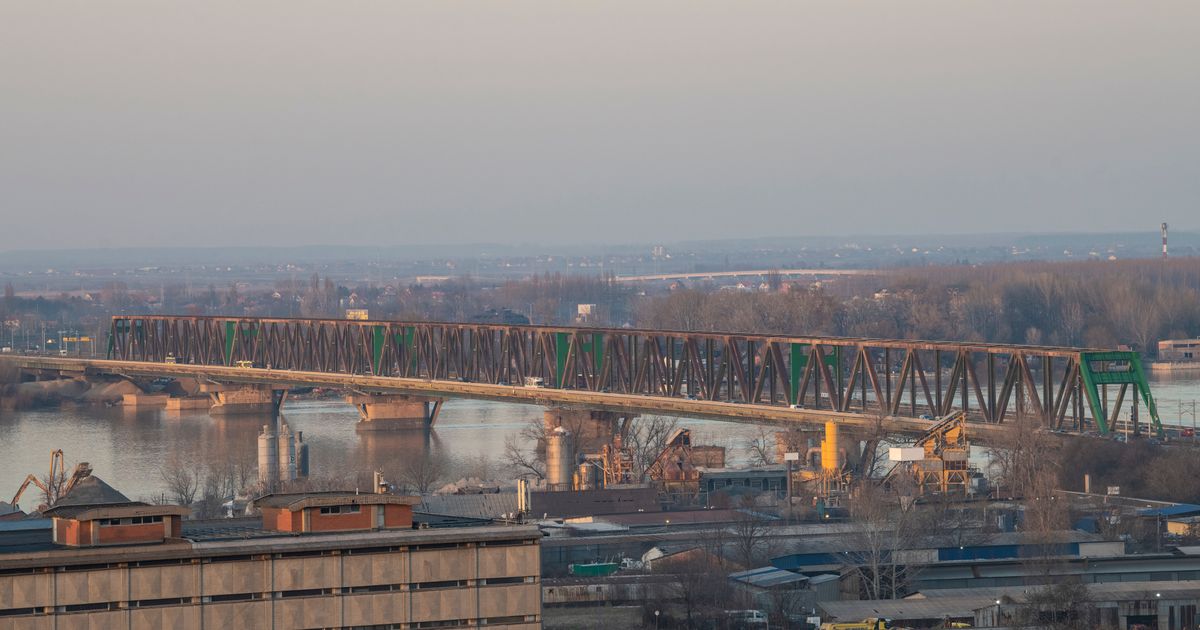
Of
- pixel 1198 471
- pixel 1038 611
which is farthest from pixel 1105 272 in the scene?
pixel 1038 611

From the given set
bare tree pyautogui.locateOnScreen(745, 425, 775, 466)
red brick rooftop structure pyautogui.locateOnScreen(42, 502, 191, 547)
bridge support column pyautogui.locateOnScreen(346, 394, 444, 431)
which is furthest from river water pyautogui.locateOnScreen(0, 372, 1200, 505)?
red brick rooftop structure pyautogui.locateOnScreen(42, 502, 191, 547)

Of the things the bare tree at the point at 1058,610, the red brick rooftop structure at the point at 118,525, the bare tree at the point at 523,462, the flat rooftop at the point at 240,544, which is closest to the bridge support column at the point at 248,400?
the bare tree at the point at 523,462

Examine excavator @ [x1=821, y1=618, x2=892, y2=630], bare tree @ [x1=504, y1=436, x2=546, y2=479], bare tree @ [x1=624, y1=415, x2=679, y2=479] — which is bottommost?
excavator @ [x1=821, y1=618, x2=892, y2=630]

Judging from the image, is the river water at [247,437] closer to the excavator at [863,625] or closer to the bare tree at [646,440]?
the bare tree at [646,440]

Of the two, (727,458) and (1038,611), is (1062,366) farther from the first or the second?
(1038,611)

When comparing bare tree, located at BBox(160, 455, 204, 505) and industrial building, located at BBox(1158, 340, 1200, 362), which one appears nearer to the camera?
bare tree, located at BBox(160, 455, 204, 505)

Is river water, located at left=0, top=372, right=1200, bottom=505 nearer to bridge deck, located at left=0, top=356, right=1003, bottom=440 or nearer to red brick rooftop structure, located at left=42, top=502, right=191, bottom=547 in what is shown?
bridge deck, located at left=0, top=356, right=1003, bottom=440
